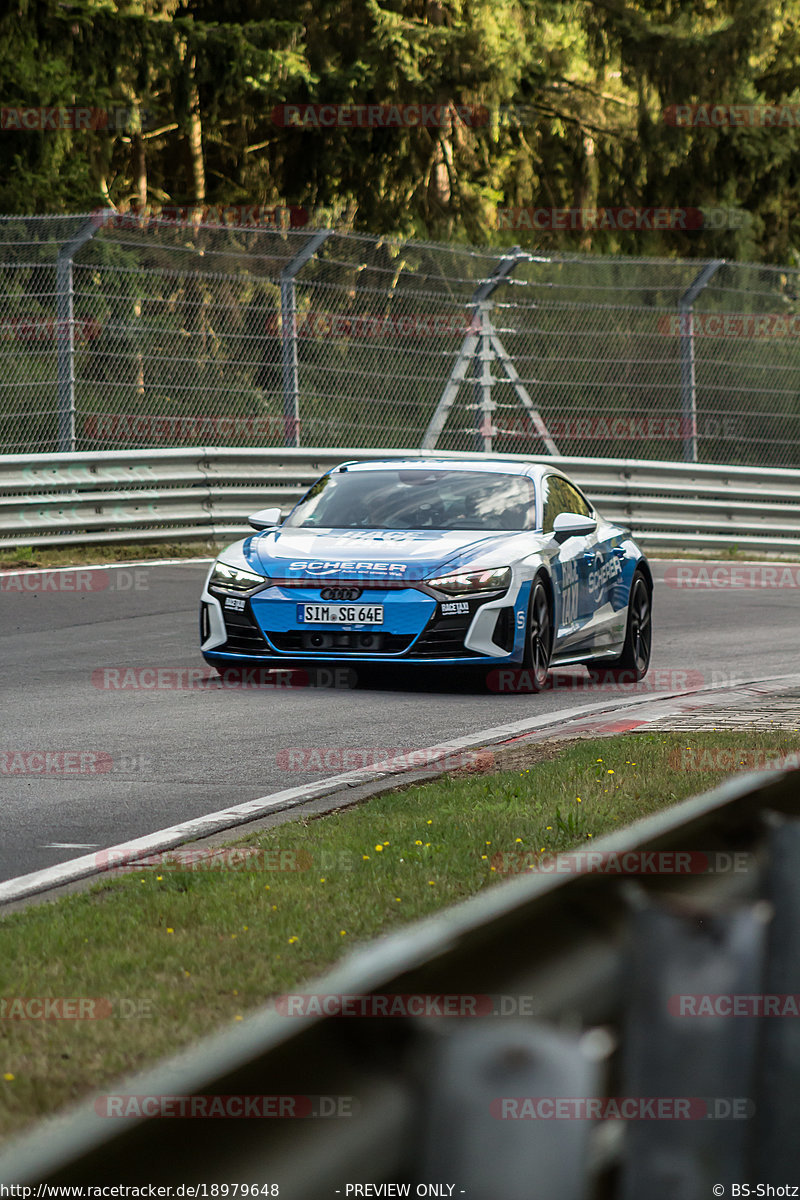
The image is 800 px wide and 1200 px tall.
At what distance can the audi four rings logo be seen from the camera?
10461mm

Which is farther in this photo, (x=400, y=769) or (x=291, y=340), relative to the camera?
(x=291, y=340)

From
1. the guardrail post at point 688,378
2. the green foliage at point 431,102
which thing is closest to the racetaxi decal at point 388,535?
the guardrail post at point 688,378

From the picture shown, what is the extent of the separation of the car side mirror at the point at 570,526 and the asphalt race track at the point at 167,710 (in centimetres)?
99

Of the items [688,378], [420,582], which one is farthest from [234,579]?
[688,378]

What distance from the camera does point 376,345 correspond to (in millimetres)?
20797

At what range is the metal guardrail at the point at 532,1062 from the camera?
140 centimetres

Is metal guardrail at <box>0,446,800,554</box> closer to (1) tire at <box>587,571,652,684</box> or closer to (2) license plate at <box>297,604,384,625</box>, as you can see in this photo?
(1) tire at <box>587,571,652,684</box>

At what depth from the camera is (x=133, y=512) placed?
18562 mm

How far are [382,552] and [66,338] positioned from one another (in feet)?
27.0

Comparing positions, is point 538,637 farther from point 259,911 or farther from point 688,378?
point 688,378

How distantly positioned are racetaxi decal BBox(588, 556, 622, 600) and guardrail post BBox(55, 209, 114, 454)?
24.9ft

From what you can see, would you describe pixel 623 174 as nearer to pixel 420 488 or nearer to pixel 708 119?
pixel 708 119

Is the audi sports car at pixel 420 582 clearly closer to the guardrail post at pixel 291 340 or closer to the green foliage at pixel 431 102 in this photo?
the guardrail post at pixel 291 340

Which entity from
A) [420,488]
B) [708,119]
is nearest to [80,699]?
[420,488]
